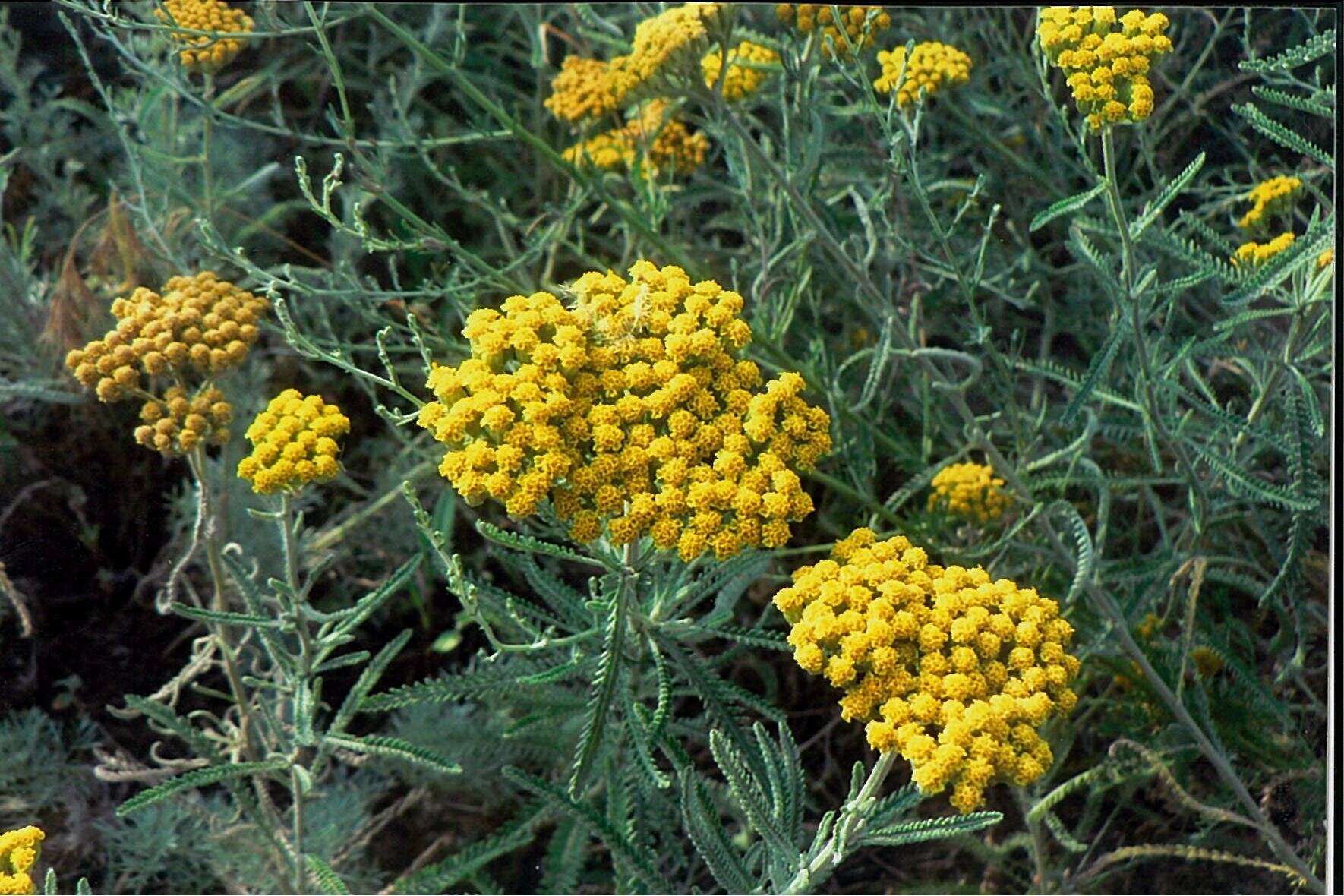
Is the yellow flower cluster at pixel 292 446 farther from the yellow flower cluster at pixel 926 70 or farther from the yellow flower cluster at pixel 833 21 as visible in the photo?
the yellow flower cluster at pixel 926 70

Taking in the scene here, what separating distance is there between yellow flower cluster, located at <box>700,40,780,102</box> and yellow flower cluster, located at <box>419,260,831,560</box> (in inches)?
31.7

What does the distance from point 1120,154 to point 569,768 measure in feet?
6.43

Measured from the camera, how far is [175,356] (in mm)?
2125

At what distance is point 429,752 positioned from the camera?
2051 millimetres

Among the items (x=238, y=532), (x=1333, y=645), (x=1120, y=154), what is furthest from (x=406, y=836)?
(x=1120, y=154)

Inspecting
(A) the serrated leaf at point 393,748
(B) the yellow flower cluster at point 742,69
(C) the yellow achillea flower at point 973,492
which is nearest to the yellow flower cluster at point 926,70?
(B) the yellow flower cluster at point 742,69

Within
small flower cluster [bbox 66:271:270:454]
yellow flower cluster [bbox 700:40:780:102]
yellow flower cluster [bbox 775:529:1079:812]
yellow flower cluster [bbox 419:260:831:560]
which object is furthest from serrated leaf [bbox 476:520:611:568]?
yellow flower cluster [bbox 700:40:780:102]

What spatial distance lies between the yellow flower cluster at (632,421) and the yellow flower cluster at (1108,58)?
2.18ft

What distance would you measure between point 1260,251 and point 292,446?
1.66 m

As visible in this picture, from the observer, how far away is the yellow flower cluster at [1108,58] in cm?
203

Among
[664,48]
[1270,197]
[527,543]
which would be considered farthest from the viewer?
[1270,197]

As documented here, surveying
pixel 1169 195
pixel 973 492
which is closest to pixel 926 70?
pixel 1169 195

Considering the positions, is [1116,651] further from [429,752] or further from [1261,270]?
[429,752]

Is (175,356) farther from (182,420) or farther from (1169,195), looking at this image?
(1169,195)
